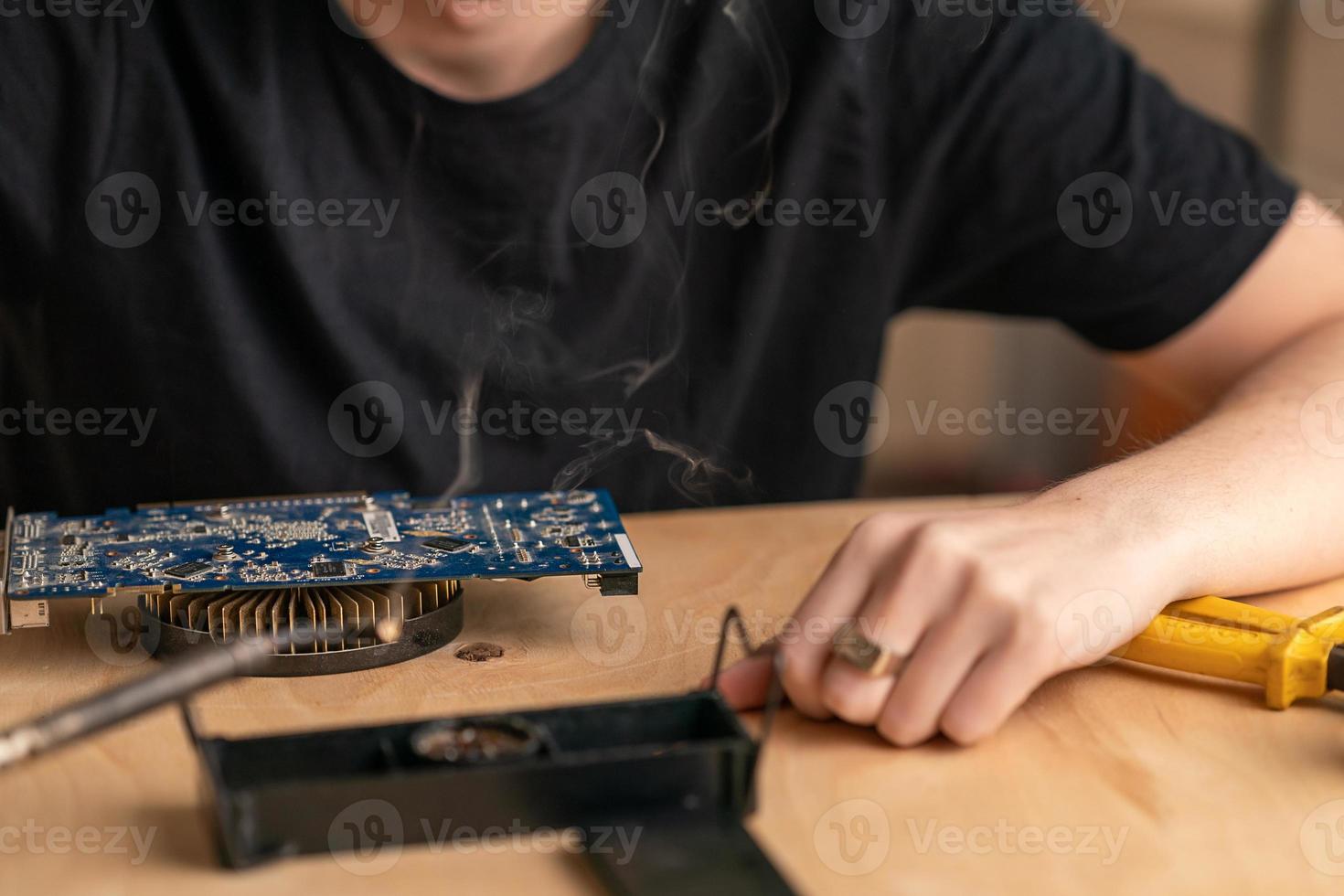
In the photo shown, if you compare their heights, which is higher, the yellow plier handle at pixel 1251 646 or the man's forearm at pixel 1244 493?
the man's forearm at pixel 1244 493

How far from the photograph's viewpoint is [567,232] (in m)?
1.38

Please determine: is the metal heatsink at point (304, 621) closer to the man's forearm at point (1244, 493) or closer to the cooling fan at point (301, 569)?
the cooling fan at point (301, 569)

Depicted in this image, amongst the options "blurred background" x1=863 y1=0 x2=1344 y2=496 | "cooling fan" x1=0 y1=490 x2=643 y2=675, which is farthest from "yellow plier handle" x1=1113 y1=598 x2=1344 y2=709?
"blurred background" x1=863 y1=0 x2=1344 y2=496

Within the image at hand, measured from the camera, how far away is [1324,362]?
48.3 inches

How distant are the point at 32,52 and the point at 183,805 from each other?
0.86 metres

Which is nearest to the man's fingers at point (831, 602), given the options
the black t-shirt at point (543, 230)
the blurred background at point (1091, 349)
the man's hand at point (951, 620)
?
the man's hand at point (951, 620)

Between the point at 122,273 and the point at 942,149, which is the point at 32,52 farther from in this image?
the point at 942,149

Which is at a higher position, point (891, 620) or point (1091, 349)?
point (891, 620)

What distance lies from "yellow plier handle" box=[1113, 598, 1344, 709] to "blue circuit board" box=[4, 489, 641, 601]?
1.20 ft

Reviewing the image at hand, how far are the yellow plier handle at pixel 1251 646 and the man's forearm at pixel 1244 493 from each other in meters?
0.03

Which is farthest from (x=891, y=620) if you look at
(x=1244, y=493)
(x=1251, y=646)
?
(x=1244, y=493)

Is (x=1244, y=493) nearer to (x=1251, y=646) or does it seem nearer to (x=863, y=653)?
(x=1251, y=646)

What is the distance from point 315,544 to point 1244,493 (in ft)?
2.31

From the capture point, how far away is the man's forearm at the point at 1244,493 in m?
0.90
